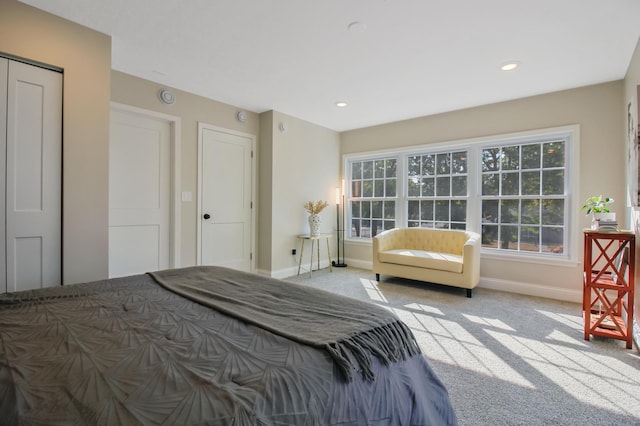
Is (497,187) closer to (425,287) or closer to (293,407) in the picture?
(425,287)

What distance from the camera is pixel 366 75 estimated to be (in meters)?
3.30

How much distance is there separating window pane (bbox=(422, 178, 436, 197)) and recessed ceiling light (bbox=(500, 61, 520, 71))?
1.95 metres

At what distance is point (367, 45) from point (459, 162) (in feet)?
8.58

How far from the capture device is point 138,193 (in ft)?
11.2

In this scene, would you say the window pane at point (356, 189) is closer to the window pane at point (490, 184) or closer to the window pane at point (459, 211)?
the window pane at point (459, 211)

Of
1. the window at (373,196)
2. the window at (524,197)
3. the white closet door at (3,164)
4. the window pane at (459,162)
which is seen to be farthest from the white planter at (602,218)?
the white closet door at (3,164)

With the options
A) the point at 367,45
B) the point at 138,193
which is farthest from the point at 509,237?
the point at 138,193

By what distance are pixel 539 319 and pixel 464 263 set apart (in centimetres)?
90

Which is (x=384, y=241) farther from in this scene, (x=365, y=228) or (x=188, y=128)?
(x=188, y=128)

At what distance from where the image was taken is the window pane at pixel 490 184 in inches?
167

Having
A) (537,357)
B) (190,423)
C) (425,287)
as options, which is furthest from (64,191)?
(425,287)

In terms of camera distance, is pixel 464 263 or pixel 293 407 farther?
pixel 464 263

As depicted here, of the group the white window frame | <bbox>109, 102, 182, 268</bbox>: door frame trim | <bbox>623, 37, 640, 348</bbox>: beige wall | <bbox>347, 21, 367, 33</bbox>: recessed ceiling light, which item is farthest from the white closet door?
<bbox>623, 37, 640, 348</bbox>: beige wall

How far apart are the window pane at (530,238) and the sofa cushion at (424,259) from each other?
33.9 inches
